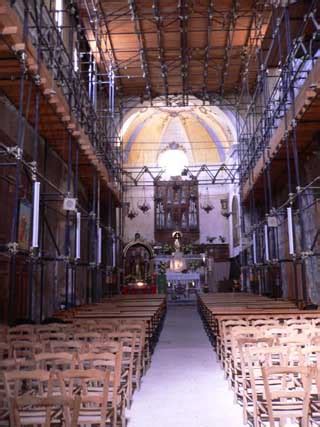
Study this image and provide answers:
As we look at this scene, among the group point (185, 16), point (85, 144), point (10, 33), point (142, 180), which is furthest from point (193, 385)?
point (142, 180)

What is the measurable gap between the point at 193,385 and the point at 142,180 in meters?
24.2

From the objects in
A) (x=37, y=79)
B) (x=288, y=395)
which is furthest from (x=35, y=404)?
(x=37, y=79)

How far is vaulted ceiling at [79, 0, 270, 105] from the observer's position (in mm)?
16047

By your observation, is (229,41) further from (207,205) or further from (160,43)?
(207,205)

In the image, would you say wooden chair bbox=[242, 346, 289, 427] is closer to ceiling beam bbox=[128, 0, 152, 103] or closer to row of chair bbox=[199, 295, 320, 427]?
row of chair bbox=[199, 295, 320, 427]

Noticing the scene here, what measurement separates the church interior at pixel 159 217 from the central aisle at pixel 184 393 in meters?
0.04

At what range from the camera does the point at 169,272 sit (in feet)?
71.3

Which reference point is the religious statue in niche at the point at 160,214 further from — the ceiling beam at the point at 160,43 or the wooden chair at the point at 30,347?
the wooden chair at the point at 30,347

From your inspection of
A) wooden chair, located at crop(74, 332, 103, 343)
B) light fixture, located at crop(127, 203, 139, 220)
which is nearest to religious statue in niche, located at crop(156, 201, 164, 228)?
light fixture, located at crop(127, 203, 139, 220)

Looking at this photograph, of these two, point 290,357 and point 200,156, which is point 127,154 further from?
point 290,357

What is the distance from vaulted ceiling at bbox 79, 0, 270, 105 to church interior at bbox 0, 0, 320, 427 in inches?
3.7

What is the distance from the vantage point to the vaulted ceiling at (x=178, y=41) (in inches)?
632

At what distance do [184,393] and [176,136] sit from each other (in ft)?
86.7

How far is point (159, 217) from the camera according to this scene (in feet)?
95.0
